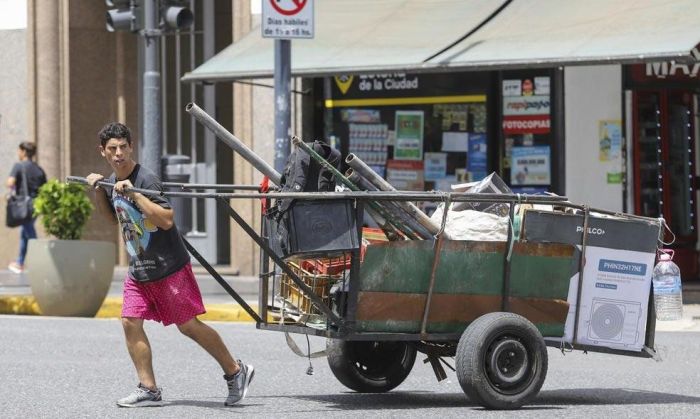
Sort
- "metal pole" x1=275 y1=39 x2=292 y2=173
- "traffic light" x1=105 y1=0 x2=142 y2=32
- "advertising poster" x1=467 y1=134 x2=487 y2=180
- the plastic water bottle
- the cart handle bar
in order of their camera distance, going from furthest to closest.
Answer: "advertising poster" x1=467 y1=134 x2=487 y2=180
"traffic light" x1=105 y1=0 x2=142 y2=32
the plastic water bottle
"metal pole" x1=275 y1=39 x2=292 y2=173
the cart handle bar

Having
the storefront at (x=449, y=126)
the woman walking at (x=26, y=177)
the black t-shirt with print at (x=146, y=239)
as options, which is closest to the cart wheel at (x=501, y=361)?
the black t-shirt with print at (x=146, y=239)

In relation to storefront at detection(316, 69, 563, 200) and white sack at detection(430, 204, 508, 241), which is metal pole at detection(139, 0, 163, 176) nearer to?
storefront at detection(316, 69, 563, 200)

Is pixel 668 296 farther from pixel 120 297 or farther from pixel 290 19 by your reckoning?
pixel 120 297

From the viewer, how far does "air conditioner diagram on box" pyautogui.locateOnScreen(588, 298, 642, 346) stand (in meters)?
9.11

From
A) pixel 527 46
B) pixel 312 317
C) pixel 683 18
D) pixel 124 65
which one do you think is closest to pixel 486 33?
pixel 527 46

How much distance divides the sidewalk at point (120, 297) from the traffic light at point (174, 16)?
2787 mm

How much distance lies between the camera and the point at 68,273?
603 inches

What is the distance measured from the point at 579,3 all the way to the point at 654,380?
7292 millimetres

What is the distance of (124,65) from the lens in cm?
2177

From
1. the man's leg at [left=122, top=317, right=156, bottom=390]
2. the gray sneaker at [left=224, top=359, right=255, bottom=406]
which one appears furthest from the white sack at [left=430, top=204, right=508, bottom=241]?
the man's leg at [left=122, top=317, right=156, bottom=390]

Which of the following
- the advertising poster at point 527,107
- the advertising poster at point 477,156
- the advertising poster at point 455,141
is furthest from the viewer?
the advertising poster at point 455,141

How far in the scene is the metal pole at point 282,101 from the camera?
48.6 ft

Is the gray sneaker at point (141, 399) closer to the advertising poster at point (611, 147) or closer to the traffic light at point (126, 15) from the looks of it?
the traffic light at point (126, 15)

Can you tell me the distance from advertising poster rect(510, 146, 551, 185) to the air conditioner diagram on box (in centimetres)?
942
